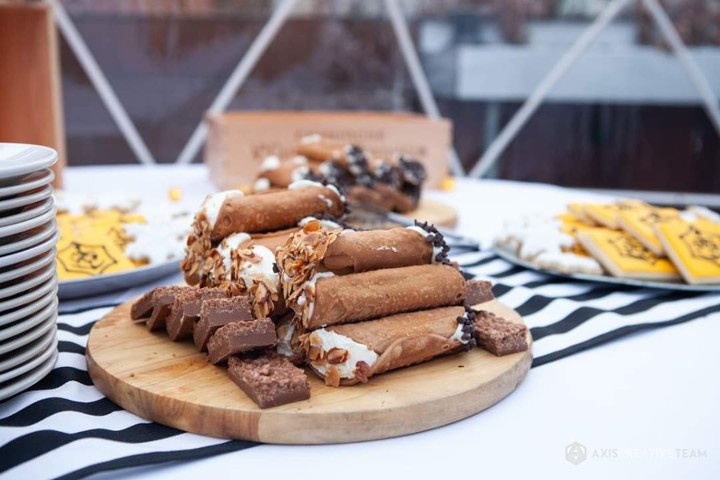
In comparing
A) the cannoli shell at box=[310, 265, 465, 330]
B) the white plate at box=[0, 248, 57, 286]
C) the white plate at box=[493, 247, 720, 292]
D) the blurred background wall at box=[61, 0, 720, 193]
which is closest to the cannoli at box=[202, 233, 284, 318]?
the cannoli shell at box=[310, 265, 465, 330]

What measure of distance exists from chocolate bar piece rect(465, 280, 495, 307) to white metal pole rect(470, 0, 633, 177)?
3.64 m

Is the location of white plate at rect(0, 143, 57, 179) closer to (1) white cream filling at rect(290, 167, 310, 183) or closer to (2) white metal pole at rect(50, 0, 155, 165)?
(1) white cream filling at rect(290, 167, 310, 183)

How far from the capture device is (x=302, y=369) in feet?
3.69

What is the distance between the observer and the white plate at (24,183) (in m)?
0.99

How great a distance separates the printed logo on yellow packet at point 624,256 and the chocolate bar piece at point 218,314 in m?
1.01

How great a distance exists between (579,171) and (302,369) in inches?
171

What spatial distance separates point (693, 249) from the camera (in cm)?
175

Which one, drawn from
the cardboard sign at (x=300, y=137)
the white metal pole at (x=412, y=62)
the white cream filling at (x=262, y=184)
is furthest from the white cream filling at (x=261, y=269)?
the white metal pole at (x=412, y=62)

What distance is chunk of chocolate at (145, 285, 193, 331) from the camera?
4.13 feet

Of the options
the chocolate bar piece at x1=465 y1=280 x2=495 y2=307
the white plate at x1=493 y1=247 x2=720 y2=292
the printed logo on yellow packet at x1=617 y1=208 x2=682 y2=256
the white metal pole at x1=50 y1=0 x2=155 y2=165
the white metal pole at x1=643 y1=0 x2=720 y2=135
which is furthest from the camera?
the white metal pole at x1=643 y1=0 x2=720 y2=135

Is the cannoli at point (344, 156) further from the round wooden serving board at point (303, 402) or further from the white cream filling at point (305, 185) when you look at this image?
the round wooden serving board at point (303, 402)

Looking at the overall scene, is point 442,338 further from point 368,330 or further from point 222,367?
point 222,367

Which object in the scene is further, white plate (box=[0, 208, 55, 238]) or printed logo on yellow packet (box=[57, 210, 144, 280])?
printed logo on yellow packet (box=[57, 210, 144, 280])

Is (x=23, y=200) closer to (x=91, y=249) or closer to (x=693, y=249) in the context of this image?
(x=91, y=249)
